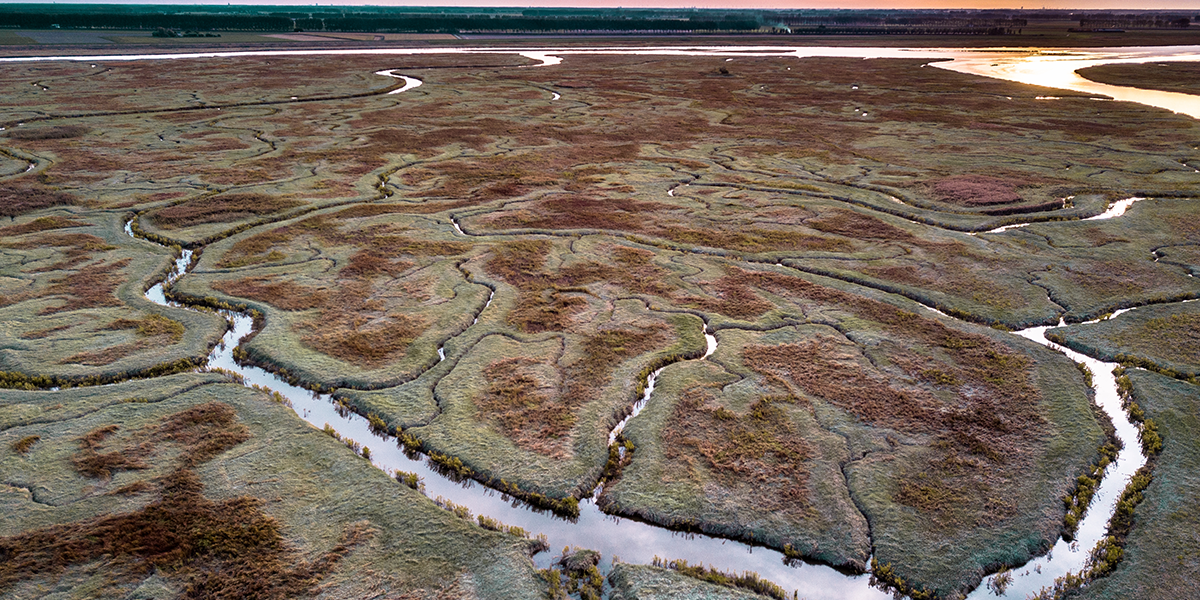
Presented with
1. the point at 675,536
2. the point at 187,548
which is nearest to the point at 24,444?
the point at 187,548

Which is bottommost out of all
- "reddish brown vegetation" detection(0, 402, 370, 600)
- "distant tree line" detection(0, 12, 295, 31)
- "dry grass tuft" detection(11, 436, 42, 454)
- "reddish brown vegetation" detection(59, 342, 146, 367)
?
"reddish brown vegetation" detection(0, 402, 370, 600)

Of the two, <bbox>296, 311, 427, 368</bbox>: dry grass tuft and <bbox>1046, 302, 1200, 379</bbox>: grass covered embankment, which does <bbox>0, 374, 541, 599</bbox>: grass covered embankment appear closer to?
<bbox>296, 311, 427, 368</bbox>: dry grass tuft

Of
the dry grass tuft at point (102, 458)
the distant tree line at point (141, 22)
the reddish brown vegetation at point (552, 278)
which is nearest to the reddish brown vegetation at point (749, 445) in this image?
the reddish brown vegetation at point (552, 278)

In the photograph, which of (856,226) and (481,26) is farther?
(481,26)

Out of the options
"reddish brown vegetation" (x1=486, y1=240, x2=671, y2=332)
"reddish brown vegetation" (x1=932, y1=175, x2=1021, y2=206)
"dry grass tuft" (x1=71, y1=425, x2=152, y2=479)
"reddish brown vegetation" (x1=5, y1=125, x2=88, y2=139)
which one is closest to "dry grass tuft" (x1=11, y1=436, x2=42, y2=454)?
"dry grass tuft" (x1=71, y1=425, x2=152, y2=479)

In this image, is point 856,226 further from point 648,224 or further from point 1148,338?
point 1148,338
